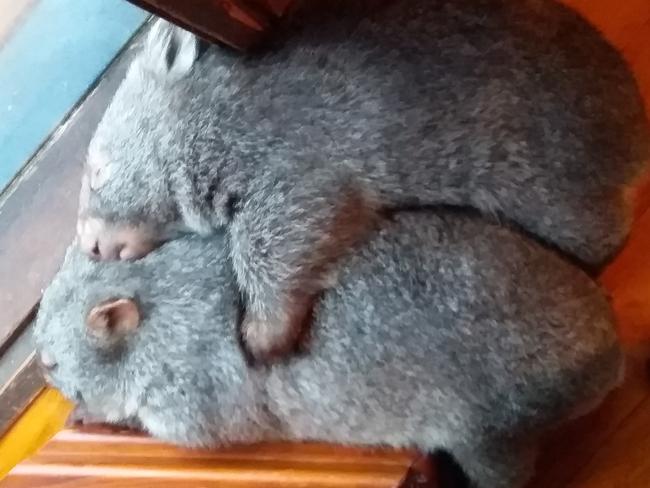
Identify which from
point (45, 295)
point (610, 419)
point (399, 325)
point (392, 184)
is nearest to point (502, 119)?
point (392, 184)

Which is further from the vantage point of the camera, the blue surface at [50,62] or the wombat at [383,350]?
Result: the blue surface at [50,62]

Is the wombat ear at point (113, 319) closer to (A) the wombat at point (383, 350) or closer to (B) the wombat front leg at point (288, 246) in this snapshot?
(A) the wombat at point (383, 350)

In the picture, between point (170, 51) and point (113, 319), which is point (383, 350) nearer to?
point (113, 319)

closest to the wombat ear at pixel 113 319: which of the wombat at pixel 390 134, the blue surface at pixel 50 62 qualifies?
the wombat at pixel 390 134

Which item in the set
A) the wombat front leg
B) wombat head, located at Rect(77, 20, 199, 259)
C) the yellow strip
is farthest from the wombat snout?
the yellow strip

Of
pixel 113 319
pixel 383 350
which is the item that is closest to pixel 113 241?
pixel 113 319

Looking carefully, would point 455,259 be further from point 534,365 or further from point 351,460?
point 351,460

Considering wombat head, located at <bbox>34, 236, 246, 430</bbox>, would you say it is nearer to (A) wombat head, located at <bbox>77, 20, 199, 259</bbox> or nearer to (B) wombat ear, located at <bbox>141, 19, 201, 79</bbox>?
(A) wombat head, located at <bbox>77, 20, 199, 259</bbox>
